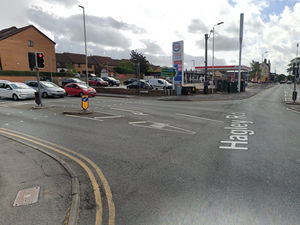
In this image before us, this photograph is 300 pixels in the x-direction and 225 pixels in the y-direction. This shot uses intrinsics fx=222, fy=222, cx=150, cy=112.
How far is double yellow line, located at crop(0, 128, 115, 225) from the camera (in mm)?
3661

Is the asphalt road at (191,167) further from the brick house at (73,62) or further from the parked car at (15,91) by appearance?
the brick house at (73,62)

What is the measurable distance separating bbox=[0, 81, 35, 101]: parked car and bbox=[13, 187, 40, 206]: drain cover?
717 inches

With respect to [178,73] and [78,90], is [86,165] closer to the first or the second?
[78,90]

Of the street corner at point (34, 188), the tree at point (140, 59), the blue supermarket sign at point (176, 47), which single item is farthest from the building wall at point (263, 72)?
the street corner at point (34, 188)

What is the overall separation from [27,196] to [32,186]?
0.43m

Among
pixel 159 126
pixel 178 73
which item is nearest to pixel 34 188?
pixel 159 126

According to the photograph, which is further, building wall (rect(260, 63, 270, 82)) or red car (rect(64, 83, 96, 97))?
building wall (rect(260, 63, 270, 82))

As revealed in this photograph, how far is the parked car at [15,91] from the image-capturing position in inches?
781

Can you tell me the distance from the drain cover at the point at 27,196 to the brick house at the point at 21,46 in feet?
175

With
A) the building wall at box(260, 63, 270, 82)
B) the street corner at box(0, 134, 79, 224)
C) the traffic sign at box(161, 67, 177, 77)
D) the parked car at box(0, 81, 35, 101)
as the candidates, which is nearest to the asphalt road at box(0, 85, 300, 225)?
the street corner at box(0, 134, 79, 224)

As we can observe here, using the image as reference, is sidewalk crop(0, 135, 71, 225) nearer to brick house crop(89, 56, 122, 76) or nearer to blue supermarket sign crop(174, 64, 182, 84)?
blue supermarket sign crop(174, 64, 182, 84)

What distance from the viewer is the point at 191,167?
18.1ft

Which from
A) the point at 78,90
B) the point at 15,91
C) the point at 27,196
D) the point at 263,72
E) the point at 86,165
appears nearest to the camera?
the point at 27,196

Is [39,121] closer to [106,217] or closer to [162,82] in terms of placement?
[106,217]
